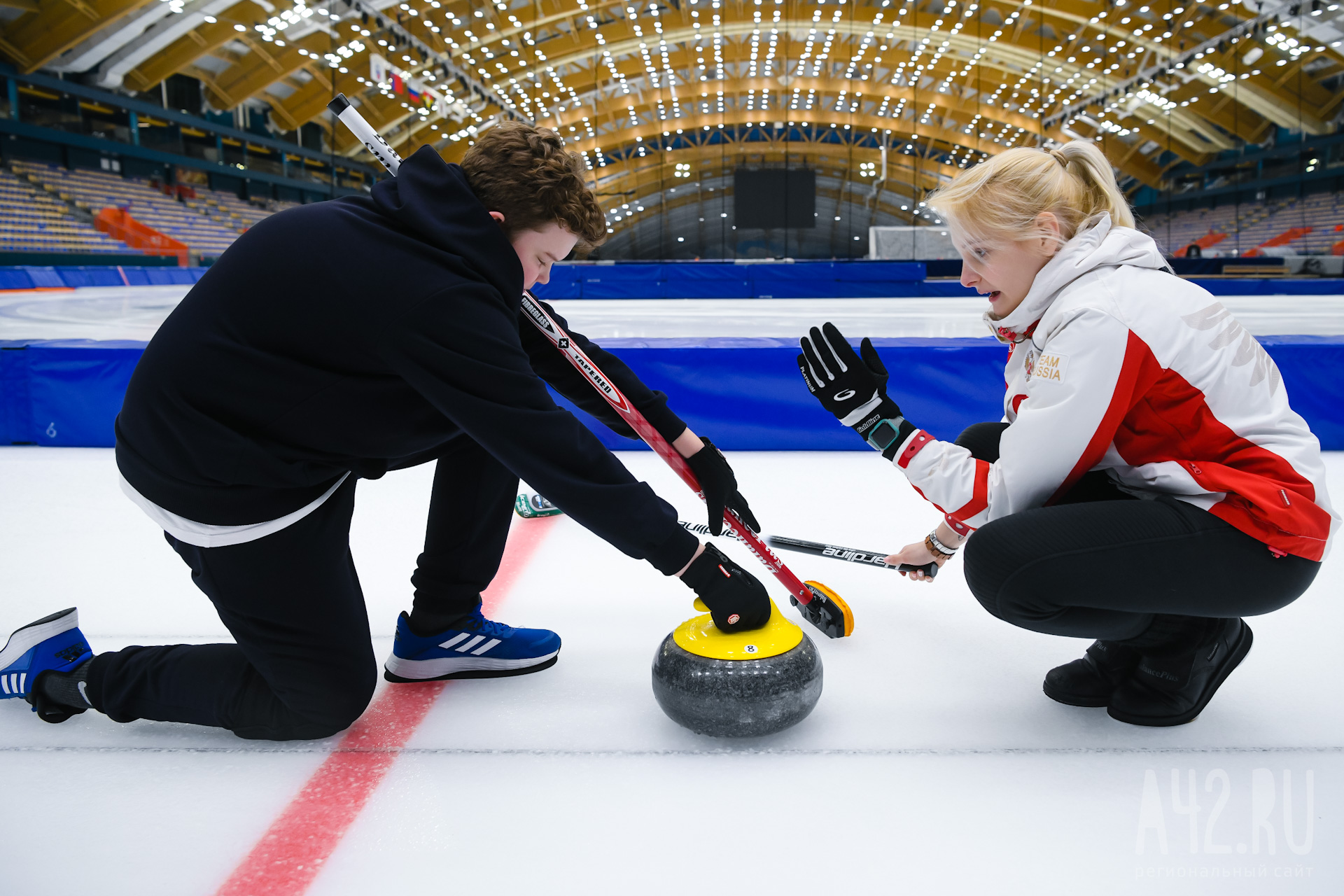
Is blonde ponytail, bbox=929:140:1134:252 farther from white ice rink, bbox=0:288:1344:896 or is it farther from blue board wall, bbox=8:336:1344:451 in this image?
blue board wall, bbox=8:336:1344:451

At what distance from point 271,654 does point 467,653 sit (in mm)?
342

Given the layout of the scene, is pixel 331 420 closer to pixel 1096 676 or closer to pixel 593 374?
pixel 593 374

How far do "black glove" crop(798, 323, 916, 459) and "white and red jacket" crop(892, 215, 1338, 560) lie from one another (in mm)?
163

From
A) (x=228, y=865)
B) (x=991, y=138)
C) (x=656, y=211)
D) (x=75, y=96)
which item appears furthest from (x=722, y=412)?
(x=991, y=138)

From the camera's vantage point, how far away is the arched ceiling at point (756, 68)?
53.8ft

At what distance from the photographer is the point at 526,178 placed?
3.39ft

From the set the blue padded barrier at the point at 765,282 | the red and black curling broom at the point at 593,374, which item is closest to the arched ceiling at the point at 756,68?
the blue padded barrier at the point at 765,282

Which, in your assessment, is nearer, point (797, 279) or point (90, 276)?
point (797, 279)

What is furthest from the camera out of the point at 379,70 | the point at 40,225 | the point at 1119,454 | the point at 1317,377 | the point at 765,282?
the point at 379,70

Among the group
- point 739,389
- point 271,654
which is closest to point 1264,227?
point 739,389

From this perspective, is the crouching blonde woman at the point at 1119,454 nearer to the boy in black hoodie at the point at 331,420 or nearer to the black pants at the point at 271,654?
the boy in black hoodie at the point at 331,420

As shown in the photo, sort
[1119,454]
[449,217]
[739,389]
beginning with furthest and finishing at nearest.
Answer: [739,389] → [1119,454] → [449,217]

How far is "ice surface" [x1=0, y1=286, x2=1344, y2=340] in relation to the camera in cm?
476

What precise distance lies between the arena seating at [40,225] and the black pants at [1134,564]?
1757 centimetres
